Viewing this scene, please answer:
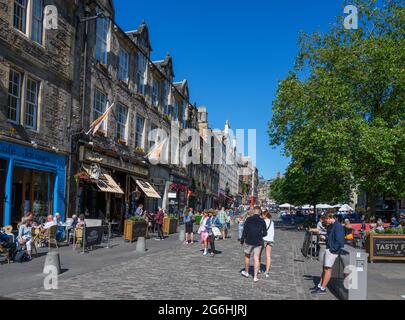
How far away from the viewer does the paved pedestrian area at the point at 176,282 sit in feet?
29.3

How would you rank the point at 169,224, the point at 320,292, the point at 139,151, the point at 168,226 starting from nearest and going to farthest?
1. the point at 320,292
2. the point at 168,226
3. the point at 169,224
4. the point at 139,151

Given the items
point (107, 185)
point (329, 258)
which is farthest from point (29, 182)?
point (329, 258)

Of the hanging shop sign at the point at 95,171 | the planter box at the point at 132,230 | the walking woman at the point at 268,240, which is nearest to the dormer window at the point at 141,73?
the hanging shop sign at the point at 95,171

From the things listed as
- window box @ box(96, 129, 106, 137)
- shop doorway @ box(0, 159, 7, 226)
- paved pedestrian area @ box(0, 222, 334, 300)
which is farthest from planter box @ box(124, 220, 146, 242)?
shop doorway @ box(0, 159, 7, 226)

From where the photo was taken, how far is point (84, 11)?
21125mm

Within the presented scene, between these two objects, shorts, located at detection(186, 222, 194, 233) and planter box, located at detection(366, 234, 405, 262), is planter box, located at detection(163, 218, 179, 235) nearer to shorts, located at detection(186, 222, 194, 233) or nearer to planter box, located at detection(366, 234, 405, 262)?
shorts, located at detection(186, 222, 194, 233)

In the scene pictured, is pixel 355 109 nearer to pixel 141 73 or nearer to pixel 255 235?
pixel 141 73

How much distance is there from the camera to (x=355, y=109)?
93.5ft

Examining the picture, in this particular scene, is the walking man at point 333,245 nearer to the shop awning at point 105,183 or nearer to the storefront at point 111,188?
the storefront at point 111,188

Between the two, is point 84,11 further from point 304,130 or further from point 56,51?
point 304,130

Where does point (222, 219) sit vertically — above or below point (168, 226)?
above

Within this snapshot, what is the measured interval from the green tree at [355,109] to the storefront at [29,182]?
15606mm

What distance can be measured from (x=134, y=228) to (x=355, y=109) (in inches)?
646

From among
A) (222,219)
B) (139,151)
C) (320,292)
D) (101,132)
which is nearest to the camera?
(320,292)
